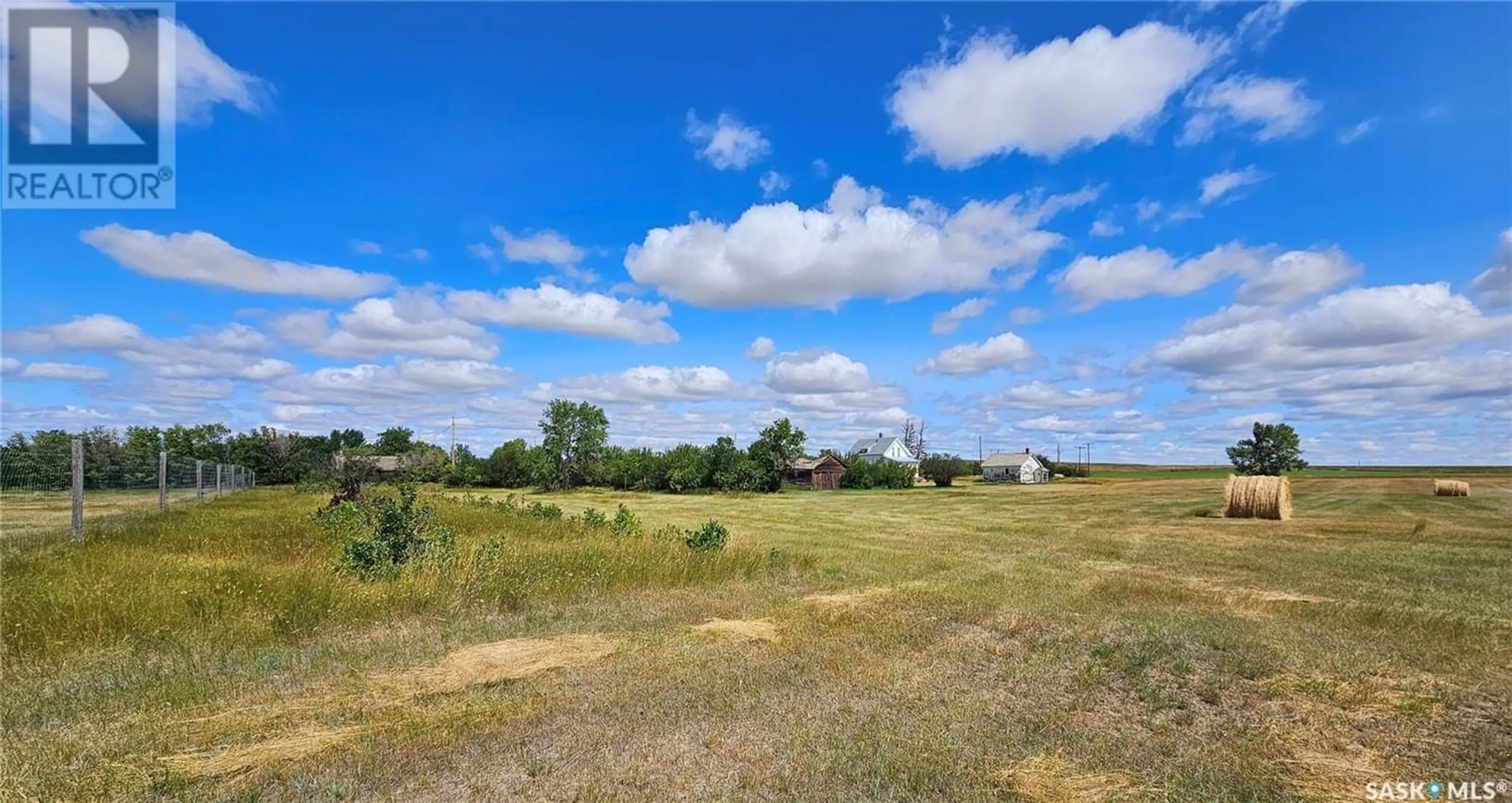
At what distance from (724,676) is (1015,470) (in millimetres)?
97872

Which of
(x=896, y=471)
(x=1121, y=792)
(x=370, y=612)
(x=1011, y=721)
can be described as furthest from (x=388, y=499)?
(x=896, y=471)

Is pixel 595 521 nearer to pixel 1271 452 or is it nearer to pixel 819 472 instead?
pixel 819 472

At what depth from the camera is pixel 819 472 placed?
73625 millimetres

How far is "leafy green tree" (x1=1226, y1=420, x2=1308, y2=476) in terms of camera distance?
80438mm

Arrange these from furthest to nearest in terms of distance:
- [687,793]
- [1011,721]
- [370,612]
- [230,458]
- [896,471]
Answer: [896,471] < [230,458] < [370,612] < [1011,721] < [687,793]

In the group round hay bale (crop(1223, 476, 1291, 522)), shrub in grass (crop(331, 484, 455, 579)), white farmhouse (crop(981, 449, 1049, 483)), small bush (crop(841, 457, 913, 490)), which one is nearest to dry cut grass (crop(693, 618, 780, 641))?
shrub in grass (crop(331, 484, 455, 579))

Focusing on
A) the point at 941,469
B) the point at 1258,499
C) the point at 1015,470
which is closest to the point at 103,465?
the point at 1258,499

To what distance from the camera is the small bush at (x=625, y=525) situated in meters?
15.4

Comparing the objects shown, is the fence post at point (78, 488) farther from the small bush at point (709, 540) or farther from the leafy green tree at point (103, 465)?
the small bush at point (709, 540)

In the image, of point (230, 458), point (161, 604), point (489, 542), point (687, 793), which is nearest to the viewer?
point (687, 793)

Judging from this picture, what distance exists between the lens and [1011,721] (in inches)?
205

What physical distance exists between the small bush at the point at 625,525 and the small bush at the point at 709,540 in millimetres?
1968

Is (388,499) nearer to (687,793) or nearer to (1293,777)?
(687,793)

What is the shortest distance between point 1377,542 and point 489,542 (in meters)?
20.7
